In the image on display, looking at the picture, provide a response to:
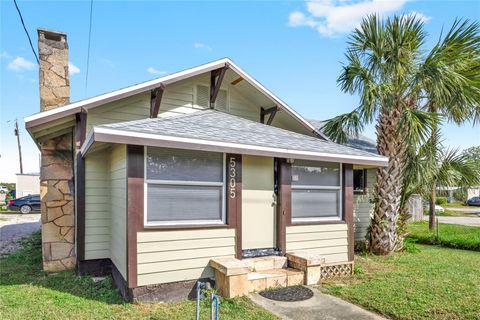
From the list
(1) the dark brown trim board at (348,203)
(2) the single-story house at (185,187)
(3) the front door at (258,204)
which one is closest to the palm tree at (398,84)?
(2) the single-story house at (185,187)

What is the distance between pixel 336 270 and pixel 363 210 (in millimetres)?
4316

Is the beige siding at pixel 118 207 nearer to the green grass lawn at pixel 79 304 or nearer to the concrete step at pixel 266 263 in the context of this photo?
the green grass lawn at pixel 79 304

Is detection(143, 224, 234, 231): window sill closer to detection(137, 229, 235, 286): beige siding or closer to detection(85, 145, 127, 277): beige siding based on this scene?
detection(137, 229, 235, 286): beige siding

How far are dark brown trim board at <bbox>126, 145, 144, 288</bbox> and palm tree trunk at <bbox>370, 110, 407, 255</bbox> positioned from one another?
635 centimetres

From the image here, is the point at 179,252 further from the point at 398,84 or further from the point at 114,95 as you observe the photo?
the point at 398,84

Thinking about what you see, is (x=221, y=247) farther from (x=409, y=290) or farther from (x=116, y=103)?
(x=116, y=103)

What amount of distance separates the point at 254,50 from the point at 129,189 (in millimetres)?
7470

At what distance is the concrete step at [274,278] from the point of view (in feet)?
16.5

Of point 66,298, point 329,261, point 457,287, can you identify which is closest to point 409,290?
point 457,287

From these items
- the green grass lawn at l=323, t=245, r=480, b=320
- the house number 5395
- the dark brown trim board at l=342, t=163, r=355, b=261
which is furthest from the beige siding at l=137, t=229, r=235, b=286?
the dark brown trim board at l=342, t=163, r=355, b=261

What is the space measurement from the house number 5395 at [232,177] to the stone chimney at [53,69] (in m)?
4.33

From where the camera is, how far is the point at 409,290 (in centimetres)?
518

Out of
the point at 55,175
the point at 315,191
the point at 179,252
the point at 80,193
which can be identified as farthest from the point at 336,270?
the point at 55,175

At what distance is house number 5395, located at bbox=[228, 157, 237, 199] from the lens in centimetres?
538
